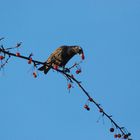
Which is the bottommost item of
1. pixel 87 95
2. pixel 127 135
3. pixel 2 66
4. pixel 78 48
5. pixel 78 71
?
pixel 127 135

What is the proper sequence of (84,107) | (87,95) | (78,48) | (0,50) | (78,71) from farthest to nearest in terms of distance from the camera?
(78,48)
(78,71)
(84,107)
(87,95)
(0,50)

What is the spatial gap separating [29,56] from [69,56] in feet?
26.0

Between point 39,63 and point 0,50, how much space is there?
1.12 feet

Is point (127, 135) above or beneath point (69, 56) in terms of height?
beneath

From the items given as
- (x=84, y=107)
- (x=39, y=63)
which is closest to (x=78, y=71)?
(x=84, y=107)

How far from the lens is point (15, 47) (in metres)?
3.42

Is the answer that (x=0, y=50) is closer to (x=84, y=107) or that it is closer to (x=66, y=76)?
(x=66, y=76)

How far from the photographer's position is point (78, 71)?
16.5 ft

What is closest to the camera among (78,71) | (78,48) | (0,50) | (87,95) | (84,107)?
(0,50)

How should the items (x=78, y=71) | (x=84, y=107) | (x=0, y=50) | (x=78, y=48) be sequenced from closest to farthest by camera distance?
(x=0, y=50) → (x=84, y=107) → (x=78, y=71) → (x=78, y=48)

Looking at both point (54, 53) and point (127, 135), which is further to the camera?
point (54, 53)

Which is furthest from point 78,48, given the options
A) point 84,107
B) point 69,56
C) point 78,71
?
point 84,107

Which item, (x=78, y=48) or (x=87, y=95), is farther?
(x=78, y=48)

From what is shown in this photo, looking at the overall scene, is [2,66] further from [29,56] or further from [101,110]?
[101,110]
